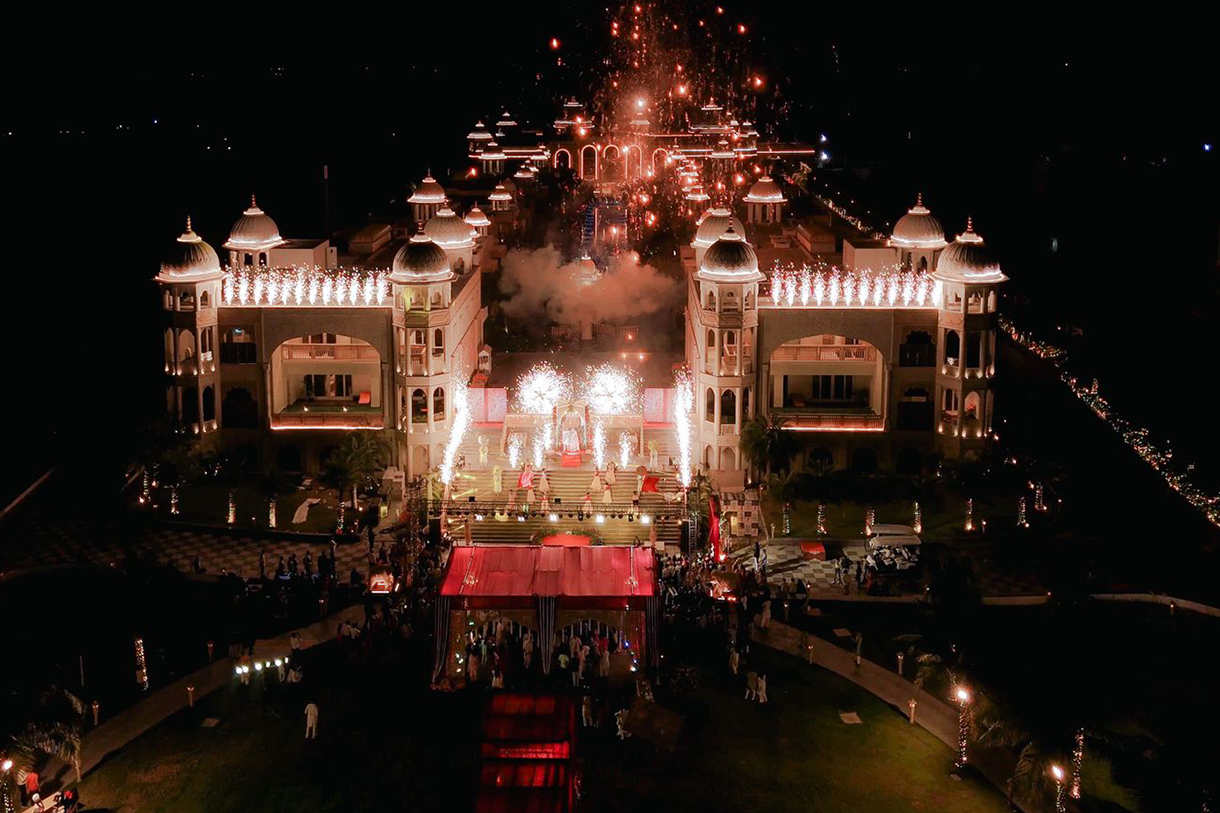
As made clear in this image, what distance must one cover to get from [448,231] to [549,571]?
36452mm

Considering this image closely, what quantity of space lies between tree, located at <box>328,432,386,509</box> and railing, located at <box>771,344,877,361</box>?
825 inches

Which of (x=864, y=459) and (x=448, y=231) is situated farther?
(x=448, y=231)

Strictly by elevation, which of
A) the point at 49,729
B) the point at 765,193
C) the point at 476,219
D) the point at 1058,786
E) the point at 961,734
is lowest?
the point at 1058,786

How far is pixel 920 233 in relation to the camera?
7750cm

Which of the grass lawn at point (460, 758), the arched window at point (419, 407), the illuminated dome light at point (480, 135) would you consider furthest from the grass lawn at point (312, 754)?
the illuminated dome light at point (480, 135)

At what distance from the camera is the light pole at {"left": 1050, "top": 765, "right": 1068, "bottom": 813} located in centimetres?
3934

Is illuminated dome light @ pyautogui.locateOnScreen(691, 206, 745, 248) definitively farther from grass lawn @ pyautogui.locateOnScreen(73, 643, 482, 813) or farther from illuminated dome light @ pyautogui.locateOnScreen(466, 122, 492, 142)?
illuminated dome light @ pyautogui.locateOnScreen(466, 122, 492, 142)

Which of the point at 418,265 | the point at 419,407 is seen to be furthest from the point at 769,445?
the point at 418,265

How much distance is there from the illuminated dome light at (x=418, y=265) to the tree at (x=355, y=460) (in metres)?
7.94

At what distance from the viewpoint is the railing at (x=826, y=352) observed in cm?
7200

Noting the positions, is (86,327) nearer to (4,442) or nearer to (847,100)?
(4,442)

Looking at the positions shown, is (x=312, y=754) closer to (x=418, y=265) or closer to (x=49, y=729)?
(x=49, y=729)

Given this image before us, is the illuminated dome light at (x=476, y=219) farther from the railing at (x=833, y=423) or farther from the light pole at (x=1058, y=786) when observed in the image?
the light pole at (x=1058, y=786)

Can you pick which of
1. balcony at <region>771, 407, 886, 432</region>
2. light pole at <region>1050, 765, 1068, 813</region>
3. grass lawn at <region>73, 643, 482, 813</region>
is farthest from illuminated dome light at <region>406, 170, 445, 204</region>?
light pole at <region>1050, 765, 1068, 813</region>
